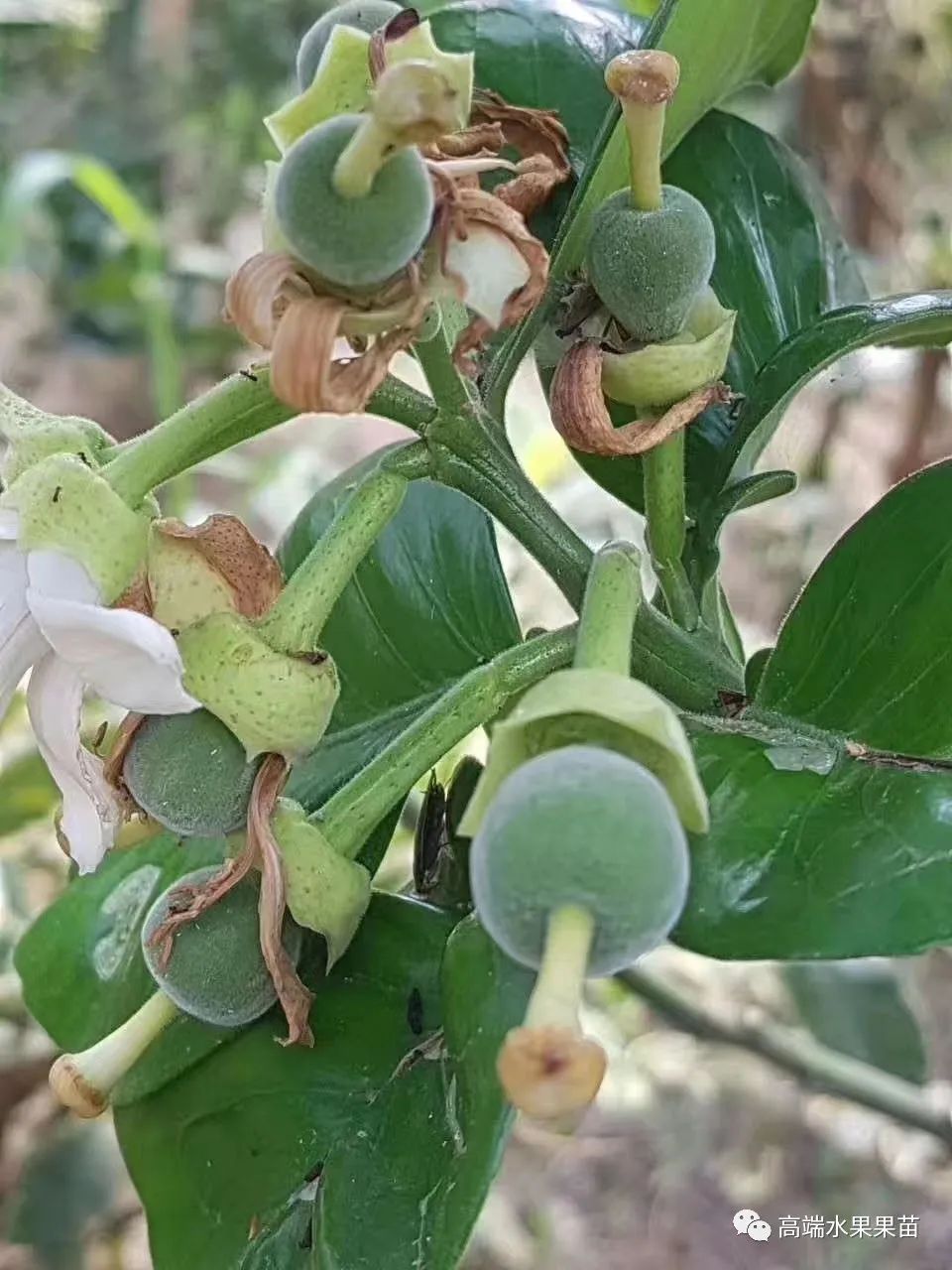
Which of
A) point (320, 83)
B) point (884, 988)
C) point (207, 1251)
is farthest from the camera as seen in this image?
point (884, 988)

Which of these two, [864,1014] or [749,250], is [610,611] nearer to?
[749,250]

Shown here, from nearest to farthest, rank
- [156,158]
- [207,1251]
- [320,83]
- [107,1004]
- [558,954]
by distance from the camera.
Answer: [558,954] → [320,83] → [207,1251] → [107,1004] → [156,158]

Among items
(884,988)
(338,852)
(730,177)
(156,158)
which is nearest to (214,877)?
(338,852)

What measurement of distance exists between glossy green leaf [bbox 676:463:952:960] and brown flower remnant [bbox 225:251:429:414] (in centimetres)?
16

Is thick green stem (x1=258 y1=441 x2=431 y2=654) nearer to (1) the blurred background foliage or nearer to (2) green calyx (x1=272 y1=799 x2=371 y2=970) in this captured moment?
(2) green calyx (x1=272 y1=799 x2=371 y2=970)

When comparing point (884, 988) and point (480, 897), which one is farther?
point (884, 988)

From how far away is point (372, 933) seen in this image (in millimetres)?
553

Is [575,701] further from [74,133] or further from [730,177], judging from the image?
[74,133]

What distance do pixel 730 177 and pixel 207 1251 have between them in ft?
1.75

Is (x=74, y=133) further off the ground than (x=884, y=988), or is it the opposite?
(x=74, y=133)

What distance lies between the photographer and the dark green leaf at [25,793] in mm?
1248

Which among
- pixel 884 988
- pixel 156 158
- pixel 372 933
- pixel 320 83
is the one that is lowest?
pixel 884 988

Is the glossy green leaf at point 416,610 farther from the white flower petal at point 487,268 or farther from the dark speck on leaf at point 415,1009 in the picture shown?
the white flower petal at point 487,268

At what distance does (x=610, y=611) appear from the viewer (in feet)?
1.32
